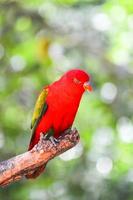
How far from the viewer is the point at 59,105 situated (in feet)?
14.5

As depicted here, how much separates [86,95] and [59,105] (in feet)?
15.2

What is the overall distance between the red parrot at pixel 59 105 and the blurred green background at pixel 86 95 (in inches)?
117

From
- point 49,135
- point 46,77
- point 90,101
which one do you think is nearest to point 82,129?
point 90,101

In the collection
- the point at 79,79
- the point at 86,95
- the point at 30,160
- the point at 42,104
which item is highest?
the point at 79,79

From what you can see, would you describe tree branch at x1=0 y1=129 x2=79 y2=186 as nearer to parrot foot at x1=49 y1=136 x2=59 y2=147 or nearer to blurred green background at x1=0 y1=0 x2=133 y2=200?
parrot foot at x1=49 y1=136 x2=59 y2=147

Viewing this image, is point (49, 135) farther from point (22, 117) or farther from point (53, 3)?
point (53, 3)

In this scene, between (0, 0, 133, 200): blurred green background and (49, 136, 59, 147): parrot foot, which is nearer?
(49, 136, 59, 147): parrot foot

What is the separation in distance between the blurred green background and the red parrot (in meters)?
2.97

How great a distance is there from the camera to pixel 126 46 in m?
9.19

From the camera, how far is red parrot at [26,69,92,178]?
4.32 m

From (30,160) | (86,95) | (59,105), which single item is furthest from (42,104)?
(86,95)

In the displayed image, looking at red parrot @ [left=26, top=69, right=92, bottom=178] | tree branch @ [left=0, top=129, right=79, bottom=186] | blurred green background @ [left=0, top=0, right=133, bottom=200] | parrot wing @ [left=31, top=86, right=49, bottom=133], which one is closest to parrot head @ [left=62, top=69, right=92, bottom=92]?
red parrot @ [left=26, top=69, right=92, bottom=178]

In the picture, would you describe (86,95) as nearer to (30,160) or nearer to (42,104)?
(42,104)

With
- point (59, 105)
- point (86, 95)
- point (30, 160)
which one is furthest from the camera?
point (86, 95)
